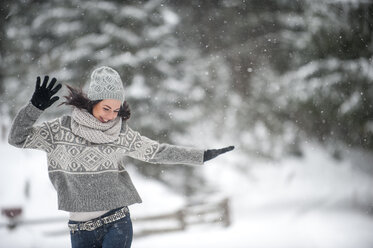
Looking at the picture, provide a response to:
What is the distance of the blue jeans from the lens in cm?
210

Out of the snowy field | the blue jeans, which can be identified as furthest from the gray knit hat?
the snowy field

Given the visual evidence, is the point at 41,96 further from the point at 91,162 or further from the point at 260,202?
the point at 260,202

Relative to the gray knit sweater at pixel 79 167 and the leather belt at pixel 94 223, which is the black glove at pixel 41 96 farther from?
the leather belt at pixel 94 223

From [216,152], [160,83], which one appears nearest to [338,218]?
[160,83]

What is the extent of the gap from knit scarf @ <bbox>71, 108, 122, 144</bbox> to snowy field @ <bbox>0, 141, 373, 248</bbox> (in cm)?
399

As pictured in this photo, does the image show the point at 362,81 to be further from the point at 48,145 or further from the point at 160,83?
the point at 48,145

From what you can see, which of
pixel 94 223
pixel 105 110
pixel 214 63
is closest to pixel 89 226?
pixel 94 223

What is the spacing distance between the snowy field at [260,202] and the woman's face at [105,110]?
4006 millimetres

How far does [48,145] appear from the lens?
6.87 feet

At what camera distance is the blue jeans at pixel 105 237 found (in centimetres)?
210

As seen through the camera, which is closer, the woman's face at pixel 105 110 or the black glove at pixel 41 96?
the black glove at pixel 41 96

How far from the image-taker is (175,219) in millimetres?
7500

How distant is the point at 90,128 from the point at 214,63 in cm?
795

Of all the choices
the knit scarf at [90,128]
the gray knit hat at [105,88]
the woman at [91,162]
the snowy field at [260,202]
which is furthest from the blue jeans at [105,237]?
the snowy field at [260,202]
